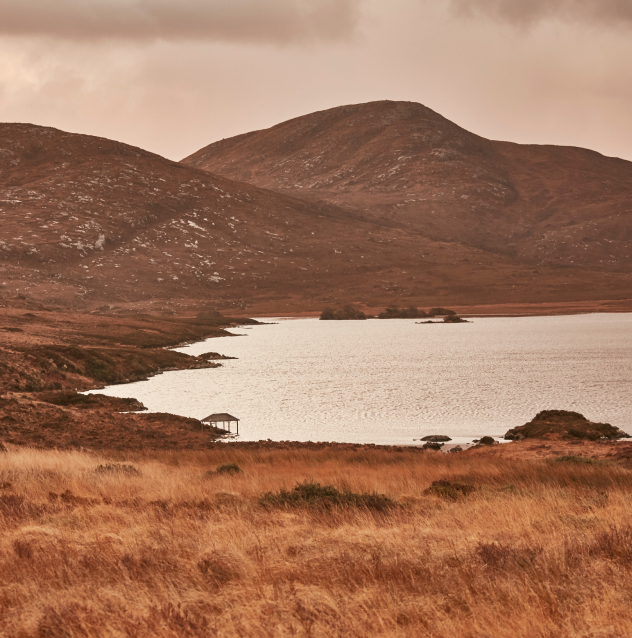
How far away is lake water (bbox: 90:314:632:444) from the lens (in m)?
47.2

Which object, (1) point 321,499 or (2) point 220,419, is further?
(2) point 220,419

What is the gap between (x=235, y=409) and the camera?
55.0 metres

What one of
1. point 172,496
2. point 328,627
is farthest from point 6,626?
point 172,496

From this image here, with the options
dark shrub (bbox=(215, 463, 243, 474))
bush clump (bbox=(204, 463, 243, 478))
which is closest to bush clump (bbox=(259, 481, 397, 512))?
bush clump (bbox=(204, 463, 243, 478))

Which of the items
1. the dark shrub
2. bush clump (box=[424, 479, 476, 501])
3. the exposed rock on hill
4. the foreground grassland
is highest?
the foreground grassland

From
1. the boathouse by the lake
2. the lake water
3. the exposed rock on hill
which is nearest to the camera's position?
the exposed rock on hill

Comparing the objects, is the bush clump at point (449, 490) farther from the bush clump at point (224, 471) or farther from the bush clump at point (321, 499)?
the bush clump at point (224, 471)

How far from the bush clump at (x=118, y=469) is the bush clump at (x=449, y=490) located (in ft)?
27.3

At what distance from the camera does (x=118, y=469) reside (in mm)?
20641

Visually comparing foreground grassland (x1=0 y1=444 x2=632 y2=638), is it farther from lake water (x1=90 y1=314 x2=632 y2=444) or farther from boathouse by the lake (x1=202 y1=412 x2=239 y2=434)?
lake water (x1=90 y1=314 x2=632 y2=444)

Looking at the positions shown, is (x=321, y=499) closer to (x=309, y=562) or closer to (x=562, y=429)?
(x=309, y=562)

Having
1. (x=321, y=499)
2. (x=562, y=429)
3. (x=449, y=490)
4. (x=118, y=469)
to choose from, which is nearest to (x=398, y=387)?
(x=562, y=429)

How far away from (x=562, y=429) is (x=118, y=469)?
1001 inches

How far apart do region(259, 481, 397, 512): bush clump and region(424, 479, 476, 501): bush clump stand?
76.9 inches
